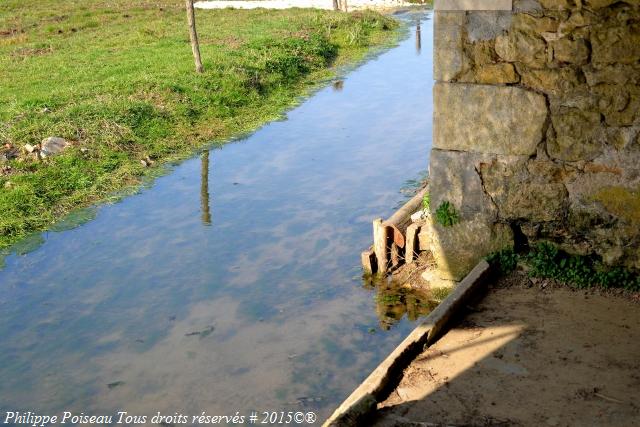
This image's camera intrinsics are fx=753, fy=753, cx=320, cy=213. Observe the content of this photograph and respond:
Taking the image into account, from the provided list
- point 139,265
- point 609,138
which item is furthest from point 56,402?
point 609,138

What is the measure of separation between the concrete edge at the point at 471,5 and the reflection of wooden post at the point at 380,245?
2.29 meters

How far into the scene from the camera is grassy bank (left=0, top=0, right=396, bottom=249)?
9.95m

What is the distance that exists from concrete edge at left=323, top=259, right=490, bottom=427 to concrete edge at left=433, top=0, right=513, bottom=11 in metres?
1.81

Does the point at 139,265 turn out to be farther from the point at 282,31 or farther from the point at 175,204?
the point at 282,31

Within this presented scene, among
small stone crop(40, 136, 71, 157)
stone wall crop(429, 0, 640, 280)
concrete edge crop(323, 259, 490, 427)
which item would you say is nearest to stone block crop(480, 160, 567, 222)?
stone wall crop(429, 0, 640, 280)

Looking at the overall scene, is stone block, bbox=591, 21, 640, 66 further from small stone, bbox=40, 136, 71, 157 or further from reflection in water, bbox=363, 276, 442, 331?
small stone, bbox=40, 136, 71, 157

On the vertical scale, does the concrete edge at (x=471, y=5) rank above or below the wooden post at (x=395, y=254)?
above

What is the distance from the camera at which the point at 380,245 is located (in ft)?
23.2

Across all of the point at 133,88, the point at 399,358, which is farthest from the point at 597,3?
the point at 133,88

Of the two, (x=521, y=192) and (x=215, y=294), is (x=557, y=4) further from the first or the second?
(x=215, y=294)

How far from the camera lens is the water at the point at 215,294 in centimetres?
578

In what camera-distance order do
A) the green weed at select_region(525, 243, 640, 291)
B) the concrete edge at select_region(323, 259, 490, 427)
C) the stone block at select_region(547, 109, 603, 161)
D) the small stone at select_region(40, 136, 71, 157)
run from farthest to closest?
the small stone at select_region(40, 136, 71, 157) → the green weed at select_region(525, 243, 640, 291) → the stone block at select_region(547, 109, 603, 161) → the concrete edge at select_region(323, 259, 490, 427)

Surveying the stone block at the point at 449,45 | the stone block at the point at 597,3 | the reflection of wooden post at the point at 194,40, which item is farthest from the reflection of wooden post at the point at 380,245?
the reflection of wooden post at the point at 194,40

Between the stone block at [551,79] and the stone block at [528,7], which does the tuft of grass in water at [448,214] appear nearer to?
the stone block at [551,79]
